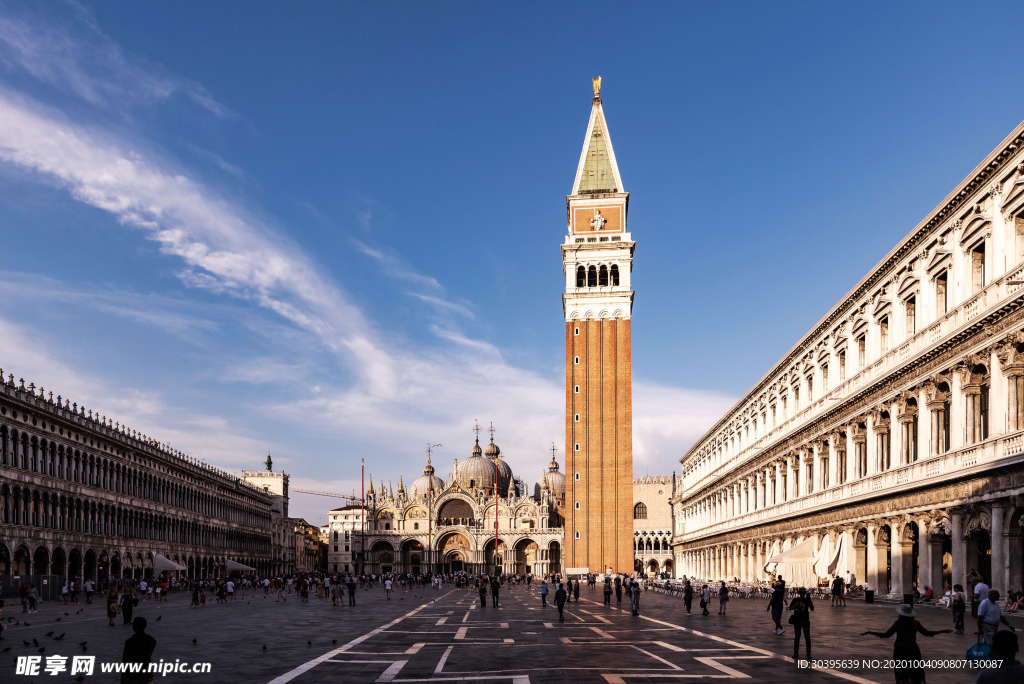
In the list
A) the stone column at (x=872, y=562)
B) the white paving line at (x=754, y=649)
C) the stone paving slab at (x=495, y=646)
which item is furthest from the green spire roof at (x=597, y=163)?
the white paving line at (x=754, y=649)

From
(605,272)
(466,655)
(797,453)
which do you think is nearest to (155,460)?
(605,272)

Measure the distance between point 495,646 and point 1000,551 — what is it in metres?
16.8

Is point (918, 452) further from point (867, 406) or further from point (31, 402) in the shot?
point (31, 402)

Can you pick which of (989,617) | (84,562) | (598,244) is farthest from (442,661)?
(598,244)

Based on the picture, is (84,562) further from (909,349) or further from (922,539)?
(909,349)

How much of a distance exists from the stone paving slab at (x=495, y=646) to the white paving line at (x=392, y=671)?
24mm

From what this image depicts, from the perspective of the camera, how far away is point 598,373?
305ft

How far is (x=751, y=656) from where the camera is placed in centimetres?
2055

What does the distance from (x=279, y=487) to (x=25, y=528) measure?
283ft

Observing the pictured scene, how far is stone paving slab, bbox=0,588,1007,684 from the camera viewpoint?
1748cm

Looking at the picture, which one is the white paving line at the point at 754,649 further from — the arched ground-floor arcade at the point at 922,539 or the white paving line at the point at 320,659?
the arched ground-floor arcade at the point at 922,539

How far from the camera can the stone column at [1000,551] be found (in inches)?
1128

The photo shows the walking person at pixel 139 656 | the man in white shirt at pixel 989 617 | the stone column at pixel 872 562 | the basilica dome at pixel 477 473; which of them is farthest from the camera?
the basilica dome at pixel 477 473

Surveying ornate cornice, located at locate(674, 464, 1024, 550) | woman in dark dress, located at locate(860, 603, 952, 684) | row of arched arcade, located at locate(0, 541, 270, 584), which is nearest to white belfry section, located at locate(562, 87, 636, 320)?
ornate cornice, located at locate(674, 464, 1024, 550)
